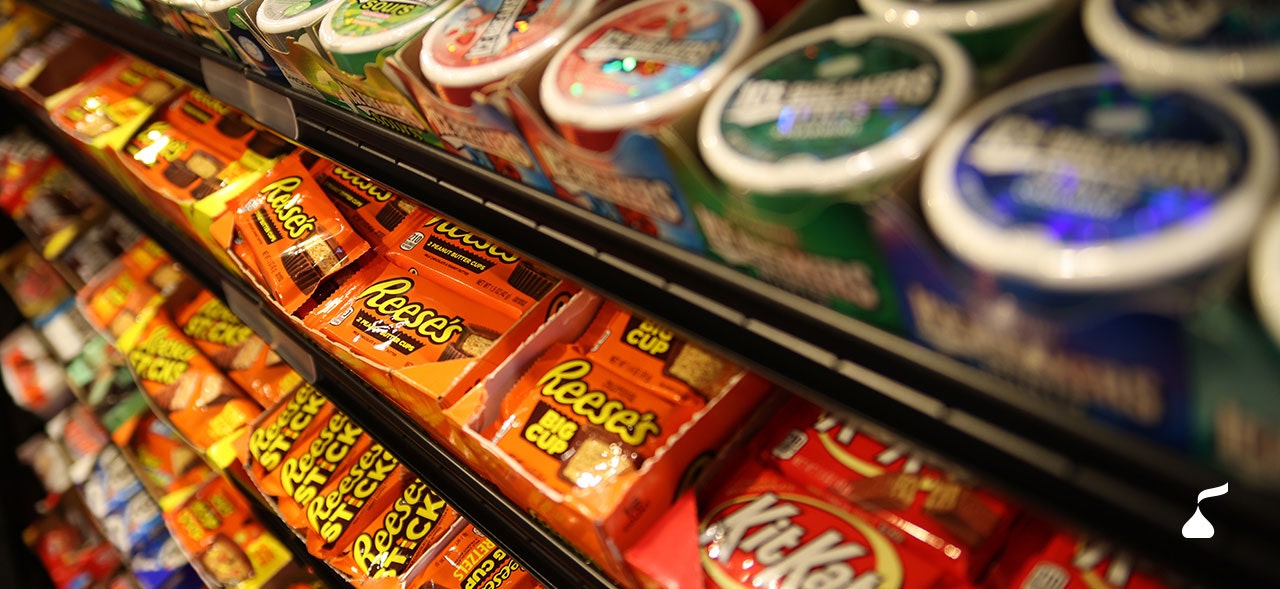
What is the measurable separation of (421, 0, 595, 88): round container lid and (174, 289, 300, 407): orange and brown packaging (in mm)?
1256

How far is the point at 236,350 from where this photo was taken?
82.9 inches

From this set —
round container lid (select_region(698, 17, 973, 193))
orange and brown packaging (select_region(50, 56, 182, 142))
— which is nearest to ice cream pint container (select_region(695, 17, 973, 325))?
round container lid (select_region(698, 17, 973, 193))

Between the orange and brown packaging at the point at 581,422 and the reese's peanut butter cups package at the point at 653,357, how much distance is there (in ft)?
0.05

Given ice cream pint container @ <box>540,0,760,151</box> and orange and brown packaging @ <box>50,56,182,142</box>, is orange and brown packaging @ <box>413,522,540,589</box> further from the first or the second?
orange and brown packaging @ <box>50,56,182,142</box>

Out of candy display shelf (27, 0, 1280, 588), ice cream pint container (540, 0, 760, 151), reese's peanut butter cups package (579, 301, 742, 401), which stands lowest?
reese's peanut butter cups package (579, 301, 742, 401)

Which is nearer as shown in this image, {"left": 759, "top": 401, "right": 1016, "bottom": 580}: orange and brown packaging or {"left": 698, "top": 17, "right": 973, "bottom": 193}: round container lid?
{"left": 698, "top": 17, "right": 973, "bottom": 193}: round container lid

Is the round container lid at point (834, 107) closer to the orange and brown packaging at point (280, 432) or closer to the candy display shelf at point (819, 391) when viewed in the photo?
the candy display shelf at point (819, 391)

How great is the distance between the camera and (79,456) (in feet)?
9.12

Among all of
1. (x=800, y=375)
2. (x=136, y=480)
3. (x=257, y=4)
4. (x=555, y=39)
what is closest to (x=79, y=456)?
(x=136, y=480)

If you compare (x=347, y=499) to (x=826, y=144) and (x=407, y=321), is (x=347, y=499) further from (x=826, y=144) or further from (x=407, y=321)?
(x=826, y=144)

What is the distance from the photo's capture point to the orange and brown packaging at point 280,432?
63.1 inches

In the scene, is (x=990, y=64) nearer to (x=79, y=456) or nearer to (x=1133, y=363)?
(x=1133, y=363)

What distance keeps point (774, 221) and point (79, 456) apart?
303 cm

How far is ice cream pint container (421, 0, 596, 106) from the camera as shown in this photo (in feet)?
2.78
